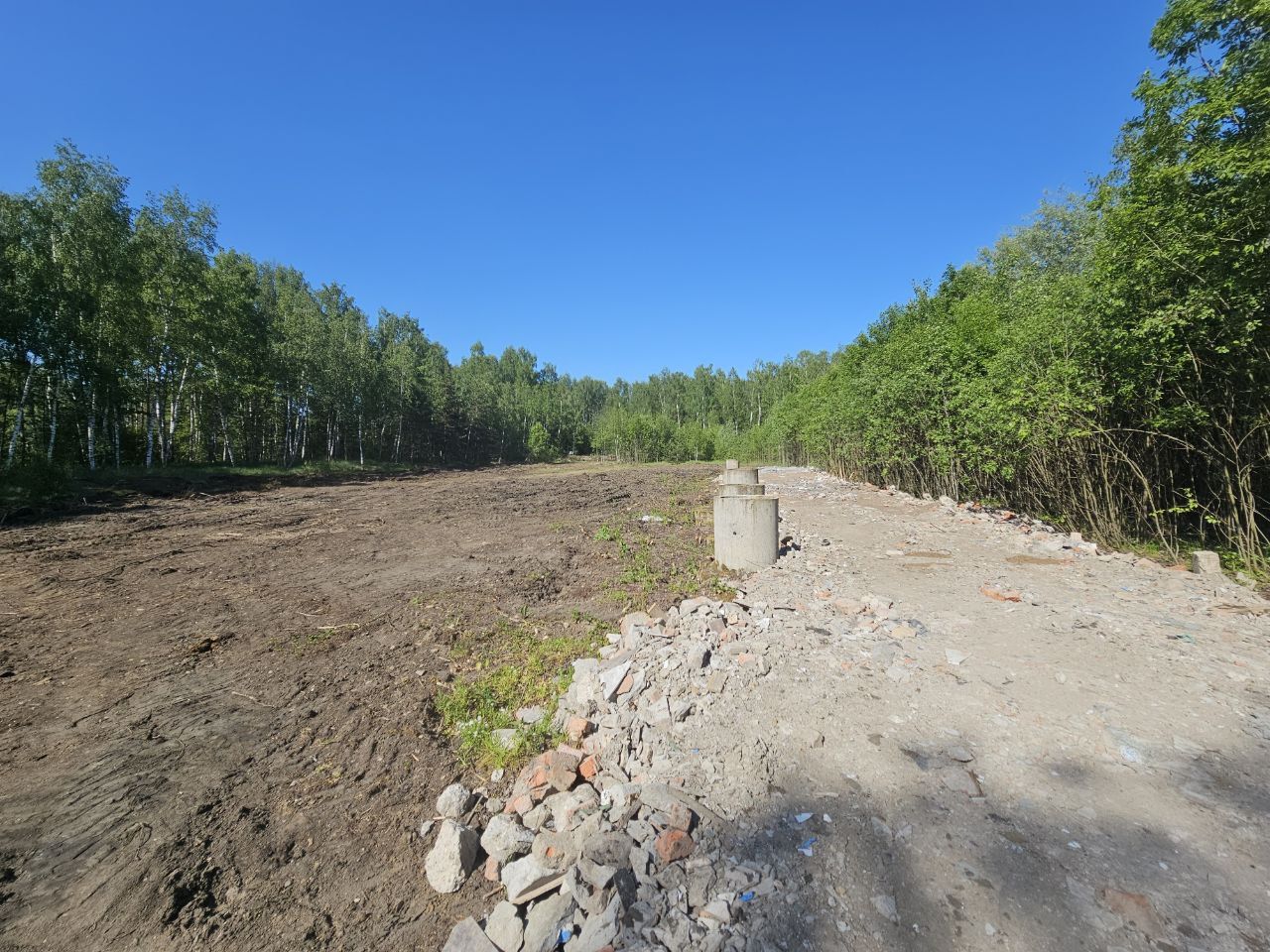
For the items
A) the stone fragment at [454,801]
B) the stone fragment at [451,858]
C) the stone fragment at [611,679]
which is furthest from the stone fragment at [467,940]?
the stone fragment at [611,679]

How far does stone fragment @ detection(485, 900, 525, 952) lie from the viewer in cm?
209

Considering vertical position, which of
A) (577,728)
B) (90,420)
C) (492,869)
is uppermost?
(90,420)

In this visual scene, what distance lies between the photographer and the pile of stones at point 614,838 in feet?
6.81

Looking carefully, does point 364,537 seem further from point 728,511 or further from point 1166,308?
point 1166,308

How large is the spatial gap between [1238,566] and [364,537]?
14425mm

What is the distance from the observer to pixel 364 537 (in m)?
10.8

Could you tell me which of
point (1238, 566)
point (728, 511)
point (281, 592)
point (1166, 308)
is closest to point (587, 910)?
point (728, 511)

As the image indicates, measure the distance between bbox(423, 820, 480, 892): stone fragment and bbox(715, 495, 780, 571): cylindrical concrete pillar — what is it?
5000 mm

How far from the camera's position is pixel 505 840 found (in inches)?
103

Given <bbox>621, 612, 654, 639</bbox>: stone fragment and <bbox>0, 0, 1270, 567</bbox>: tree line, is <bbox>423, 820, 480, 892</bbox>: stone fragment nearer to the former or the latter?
<bbox>621, 612, 654, 639</bbox>: stone fragment

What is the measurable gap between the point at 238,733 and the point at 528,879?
2838 millimetres

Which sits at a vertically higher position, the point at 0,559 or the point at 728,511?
the point at 728,511

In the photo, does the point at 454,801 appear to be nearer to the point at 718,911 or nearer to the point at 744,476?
the point at 718,911

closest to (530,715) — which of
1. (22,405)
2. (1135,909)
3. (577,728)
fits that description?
(577,728)
